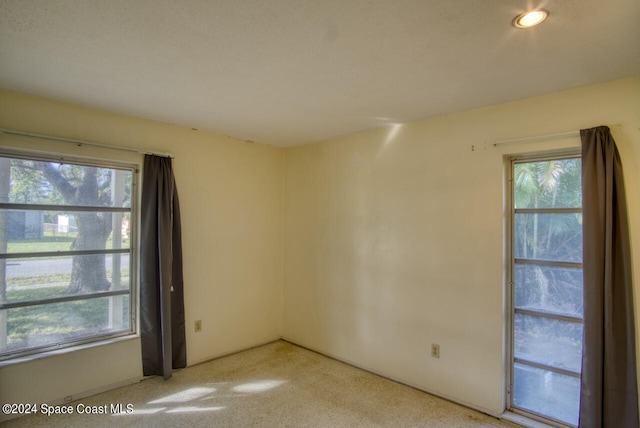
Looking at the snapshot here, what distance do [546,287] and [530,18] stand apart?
191 cm

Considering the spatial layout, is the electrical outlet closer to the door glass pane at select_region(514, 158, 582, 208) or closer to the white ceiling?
the door glass pane at select_region(514, 158, 582, 208)

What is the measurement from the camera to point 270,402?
272 cm

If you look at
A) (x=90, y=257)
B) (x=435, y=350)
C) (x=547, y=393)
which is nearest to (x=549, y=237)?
(x=547, y=393)

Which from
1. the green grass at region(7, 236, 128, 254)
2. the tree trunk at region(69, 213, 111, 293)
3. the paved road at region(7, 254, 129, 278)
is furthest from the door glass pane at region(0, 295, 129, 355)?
the green grass at region(7, 236, 128, 254)

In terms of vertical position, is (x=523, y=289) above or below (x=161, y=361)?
above

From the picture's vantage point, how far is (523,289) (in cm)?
261

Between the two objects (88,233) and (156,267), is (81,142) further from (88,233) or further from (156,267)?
(156,267)

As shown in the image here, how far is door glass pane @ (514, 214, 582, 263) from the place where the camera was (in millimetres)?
2387

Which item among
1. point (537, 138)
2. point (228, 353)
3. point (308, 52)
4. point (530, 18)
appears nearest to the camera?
point (530, 18)

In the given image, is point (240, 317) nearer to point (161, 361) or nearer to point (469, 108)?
point (161, 361)

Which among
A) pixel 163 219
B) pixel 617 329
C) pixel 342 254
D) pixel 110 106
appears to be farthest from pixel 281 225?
pixel 617 329

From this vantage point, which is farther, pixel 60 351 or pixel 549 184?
pixel 60 351

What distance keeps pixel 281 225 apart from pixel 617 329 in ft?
11.0

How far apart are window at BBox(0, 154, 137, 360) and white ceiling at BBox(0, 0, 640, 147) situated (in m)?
0.66
